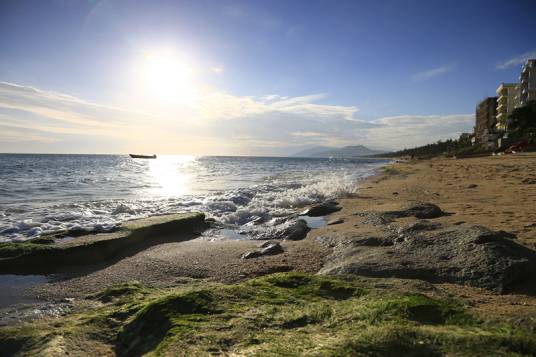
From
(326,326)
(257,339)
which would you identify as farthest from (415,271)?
(257,339)

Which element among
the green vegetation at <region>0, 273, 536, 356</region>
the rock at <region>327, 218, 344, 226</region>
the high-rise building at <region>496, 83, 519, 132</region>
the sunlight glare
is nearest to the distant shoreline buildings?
the high-rise building at <region>496, 83, 519, 132</region>

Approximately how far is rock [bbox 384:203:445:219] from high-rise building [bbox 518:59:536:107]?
7750 centimetres

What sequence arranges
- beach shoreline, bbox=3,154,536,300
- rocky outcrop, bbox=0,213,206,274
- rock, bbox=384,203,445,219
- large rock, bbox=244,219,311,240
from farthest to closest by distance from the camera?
rock, bbox=384,203,445,219 < large rock, bbox=244,219,311,240 < rocky outcrop, bbox=0,213,206,274 < beach shoreline, bbox=3,154,536,300

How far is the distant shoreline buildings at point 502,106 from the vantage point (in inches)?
2574

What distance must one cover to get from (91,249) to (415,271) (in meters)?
5.43

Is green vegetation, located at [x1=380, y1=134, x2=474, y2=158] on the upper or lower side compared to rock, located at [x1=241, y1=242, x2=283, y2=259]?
upper

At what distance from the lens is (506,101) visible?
81.0 m

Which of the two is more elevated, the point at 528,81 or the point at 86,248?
the point at 528,81

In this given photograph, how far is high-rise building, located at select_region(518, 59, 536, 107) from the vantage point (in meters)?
67.6

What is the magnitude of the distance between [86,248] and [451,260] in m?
5.91

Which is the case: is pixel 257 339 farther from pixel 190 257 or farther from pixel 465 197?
pixel 465 197

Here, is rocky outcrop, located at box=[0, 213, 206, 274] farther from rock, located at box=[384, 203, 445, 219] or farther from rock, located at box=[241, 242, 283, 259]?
rock, located at box=[384, 203, 445, 219]

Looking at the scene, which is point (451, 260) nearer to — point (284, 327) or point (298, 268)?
point (298, 268)

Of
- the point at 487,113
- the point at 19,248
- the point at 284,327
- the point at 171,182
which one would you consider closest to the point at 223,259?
the point at 284,327
